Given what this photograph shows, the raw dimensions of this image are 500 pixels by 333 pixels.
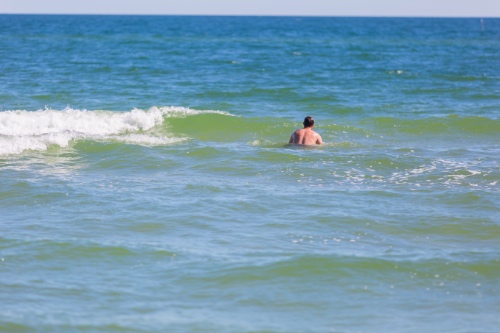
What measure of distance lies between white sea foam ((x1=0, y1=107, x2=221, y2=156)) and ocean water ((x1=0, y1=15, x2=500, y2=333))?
0.05 meters

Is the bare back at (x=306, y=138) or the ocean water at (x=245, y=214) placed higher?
the bare back at (x=306, y=138)

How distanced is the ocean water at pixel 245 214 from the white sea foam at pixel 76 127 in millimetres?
52

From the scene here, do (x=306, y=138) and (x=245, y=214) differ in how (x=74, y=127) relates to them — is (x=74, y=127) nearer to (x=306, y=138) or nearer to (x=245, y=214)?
(x=306, y=138)

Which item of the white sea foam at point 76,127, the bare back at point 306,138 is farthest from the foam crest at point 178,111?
the bare back at point 306,138

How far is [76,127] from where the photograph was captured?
1497cm

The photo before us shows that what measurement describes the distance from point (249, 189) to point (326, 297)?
11.9 ft

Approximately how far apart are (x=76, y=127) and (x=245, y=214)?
24.0 feet

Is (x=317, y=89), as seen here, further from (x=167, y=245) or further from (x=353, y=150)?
(x=167, y=245)

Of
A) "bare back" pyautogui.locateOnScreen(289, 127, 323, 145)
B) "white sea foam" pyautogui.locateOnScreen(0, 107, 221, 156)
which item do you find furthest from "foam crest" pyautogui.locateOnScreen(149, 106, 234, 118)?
"bare back" pyautogui.locateOnScreen(289, 127, 323, 145)

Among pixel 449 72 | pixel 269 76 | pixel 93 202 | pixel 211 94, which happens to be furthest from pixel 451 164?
pixel 449 72

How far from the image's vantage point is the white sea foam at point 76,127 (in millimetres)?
12953

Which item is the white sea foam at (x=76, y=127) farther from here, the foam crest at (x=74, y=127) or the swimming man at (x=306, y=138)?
the swimming man at (x=306, y=138)

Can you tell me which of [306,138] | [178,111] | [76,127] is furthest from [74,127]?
[306,138]

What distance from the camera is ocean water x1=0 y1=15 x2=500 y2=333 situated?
620 cm
